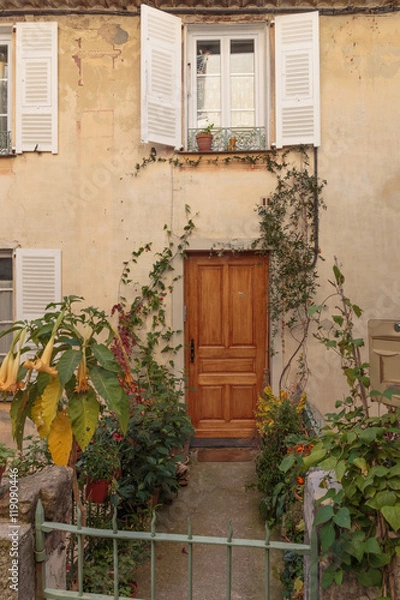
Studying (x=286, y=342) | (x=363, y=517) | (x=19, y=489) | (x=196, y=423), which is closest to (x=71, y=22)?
(x=286, y=342)

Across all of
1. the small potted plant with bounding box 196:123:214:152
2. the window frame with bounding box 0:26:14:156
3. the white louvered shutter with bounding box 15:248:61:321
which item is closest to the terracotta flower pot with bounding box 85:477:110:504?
the white louvered shutter with bounding box 15:248:61:321

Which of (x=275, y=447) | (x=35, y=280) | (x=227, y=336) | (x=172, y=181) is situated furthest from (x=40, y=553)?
(x=172, y=181)

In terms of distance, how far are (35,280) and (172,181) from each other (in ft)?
6.55

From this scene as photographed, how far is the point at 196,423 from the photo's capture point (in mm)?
6227

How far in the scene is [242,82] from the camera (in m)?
6.42

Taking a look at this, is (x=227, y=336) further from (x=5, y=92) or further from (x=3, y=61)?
(x=3, y=61)

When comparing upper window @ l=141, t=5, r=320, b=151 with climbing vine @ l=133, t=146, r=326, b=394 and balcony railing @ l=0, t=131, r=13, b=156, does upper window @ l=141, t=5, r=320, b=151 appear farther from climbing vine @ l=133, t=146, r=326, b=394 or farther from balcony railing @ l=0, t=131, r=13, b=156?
→ balcony railing @ l=0, t=131, r=13, b=156

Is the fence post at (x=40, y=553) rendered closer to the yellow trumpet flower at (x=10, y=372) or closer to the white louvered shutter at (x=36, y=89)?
the yellow trumpet flower at (x=10, y=372)

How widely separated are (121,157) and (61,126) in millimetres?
821

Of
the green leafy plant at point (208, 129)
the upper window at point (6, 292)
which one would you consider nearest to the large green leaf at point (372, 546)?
the green leafy plant at point (208, 129)

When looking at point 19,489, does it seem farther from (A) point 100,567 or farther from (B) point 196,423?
(B) point 196,423

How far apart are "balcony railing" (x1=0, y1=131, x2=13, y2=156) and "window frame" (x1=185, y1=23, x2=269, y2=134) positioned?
7.17 ft

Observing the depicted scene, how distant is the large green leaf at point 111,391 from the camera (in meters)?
2.50

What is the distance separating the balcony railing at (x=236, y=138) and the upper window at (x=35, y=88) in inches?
64.5
